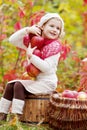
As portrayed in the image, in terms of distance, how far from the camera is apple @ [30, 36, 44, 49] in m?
4.53

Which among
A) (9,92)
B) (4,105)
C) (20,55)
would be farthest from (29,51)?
(20,55)

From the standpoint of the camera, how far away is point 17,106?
446cm

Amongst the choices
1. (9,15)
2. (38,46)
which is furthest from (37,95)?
(9,15)

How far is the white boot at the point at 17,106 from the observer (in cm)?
446

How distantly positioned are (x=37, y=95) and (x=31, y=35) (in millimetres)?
608

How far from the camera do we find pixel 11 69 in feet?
20.3

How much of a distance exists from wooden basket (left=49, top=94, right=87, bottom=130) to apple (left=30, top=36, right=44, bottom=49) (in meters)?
0.57

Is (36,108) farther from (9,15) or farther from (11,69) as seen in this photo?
(9,15)

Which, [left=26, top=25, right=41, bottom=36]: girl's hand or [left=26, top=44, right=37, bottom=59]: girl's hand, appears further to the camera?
[left=26, top=25, right=41, bottom=36]: girl's hand

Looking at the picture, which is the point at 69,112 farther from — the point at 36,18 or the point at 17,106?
the point at 36,18

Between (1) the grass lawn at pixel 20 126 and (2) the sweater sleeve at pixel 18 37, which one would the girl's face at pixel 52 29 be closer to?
(2) the sweater sleeve at pixel 18 37

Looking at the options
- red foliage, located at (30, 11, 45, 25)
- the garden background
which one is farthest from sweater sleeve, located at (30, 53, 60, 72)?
red foliage, located at (30, 11, 45, 25)

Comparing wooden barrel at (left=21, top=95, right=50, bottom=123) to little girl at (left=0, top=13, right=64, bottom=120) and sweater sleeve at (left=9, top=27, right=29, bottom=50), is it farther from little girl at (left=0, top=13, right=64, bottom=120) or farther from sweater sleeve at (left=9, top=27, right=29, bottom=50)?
sweater sleeve at (left=9, top=27, right=29, bottom=50)

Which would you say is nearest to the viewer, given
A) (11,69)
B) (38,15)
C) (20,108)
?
(20,108)
